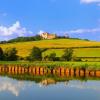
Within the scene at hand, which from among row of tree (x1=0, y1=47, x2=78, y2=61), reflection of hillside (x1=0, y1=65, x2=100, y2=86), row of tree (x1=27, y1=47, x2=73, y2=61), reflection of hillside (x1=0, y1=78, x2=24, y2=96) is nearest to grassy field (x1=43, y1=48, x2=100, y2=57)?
row of tree (x1=0, y1=47, x2=78, y2=61)

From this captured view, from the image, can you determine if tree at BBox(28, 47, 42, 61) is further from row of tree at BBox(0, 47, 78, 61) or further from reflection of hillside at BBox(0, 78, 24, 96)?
reflection of hillside at BBox(0, 78, 24, 96)

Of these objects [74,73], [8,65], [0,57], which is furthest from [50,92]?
[0,57]

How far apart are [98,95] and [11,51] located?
65.3 m

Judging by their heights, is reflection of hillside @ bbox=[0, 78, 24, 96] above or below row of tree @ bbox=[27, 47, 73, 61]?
below

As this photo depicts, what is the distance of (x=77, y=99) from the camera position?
1654 inches

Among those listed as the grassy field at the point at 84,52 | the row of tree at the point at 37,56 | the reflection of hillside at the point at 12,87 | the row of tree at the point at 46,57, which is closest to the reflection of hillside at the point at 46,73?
the row of tree at the point at 37,56

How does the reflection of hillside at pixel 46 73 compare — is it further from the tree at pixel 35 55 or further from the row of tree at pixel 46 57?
the row of tree at pixel 46 57

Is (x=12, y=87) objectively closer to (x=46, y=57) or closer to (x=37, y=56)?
(x=37, y=56)

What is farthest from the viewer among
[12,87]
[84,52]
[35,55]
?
[84,52]

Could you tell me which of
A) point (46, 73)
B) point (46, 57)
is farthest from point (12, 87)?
point (46, 57)

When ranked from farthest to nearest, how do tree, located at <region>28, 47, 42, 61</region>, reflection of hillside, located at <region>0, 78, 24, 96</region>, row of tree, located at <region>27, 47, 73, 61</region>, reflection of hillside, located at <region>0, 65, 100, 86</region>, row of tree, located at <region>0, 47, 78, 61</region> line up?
tree, located at <region>28, 47, 42, 61</region>, row of tree, located at <region>27, 47, 73, 61</region>, row of tree, located at <region>0, 47, 78, 61</region>, reflection of hillside, located at <region>0, 65, 100, 86</region>, reflection of hillside, located at <region>0, 78, 24, 96</region>

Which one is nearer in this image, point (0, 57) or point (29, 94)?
point (29, 94)

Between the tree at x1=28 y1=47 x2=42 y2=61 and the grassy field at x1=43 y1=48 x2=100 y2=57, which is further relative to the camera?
the grassy field at x1=43 y1=48 x2=100 y2=57

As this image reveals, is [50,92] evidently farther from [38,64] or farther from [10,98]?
[38,64]
